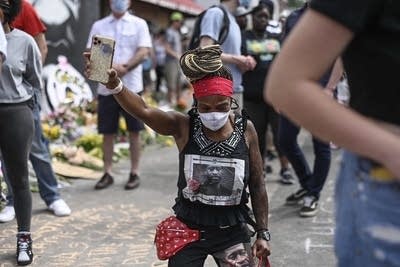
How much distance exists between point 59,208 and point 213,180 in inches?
98.0

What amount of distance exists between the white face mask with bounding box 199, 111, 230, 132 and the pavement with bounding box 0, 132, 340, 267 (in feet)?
4.43

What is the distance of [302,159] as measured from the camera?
17.0 ft

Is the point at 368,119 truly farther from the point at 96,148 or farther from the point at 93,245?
the point at 96,148

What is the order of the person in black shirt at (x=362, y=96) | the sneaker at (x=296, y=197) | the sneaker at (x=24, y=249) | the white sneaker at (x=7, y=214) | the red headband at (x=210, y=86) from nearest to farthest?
the person in black shirt at (x=362, y=96) < the red headband at (x=210, y=86) < the sneaker at (x=24, y=249) < the white sneaker at (x=7, y=214) < the sneaker at (x=296, y=197)

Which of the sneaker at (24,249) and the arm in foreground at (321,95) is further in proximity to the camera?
the sneaker at (24,249)

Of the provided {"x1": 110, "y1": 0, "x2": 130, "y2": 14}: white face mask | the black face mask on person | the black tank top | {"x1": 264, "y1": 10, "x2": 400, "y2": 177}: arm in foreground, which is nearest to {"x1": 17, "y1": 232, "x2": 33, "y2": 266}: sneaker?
the black face mask on person

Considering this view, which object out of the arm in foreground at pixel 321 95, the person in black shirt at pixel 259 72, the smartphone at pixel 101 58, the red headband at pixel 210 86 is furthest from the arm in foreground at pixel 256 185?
the person in black shirt at pixel 259 72

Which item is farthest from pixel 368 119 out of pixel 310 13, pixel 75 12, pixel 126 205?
pixel 75 12

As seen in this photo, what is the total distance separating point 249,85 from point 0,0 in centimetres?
262

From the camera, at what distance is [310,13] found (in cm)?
130

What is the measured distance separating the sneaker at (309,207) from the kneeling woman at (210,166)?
2.15m

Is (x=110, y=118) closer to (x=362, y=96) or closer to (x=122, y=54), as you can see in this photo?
(x=122, y=54)

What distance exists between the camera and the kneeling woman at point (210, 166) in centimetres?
281

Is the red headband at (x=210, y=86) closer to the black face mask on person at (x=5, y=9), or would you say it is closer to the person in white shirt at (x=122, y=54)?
the black face mask on person at (x=5, y=9)
